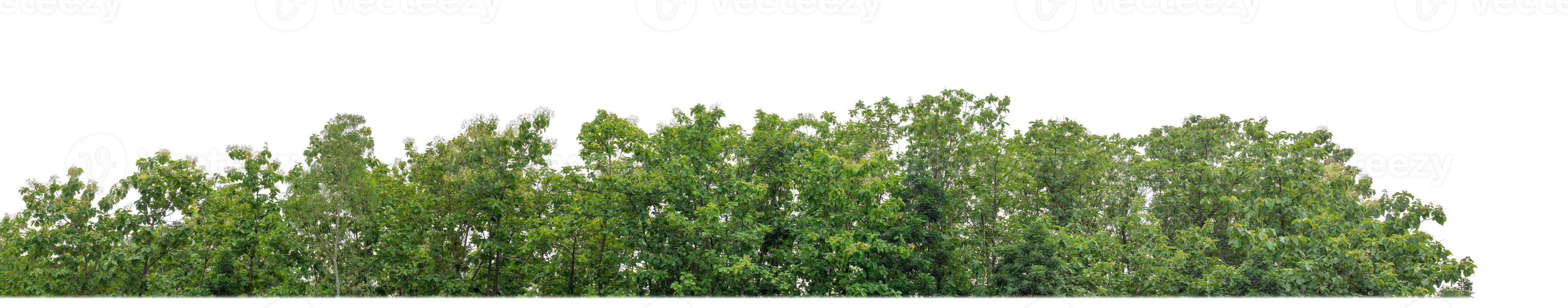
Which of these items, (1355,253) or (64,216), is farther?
(64,216)

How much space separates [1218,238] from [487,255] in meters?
16.0

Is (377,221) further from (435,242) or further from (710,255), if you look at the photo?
(710,255)

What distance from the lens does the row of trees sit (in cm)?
1845

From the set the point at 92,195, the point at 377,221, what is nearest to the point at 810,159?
the point at 377,221

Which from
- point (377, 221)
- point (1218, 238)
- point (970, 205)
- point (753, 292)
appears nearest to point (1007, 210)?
point (970, 205)

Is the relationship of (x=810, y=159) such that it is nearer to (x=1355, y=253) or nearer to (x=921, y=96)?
(x=921, y=96)

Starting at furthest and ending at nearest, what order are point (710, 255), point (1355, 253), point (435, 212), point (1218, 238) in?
point (1218, 238), point (435, 212), point (710, 255), point (1355, 253)

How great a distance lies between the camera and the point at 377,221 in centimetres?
1938

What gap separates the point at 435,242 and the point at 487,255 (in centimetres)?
113

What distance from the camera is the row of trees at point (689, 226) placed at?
60.5ft

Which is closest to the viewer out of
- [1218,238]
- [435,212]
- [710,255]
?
[710,255]

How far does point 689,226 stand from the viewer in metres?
18.5

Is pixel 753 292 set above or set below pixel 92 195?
below

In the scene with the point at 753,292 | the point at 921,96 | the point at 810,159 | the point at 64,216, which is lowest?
the point at 753,292
